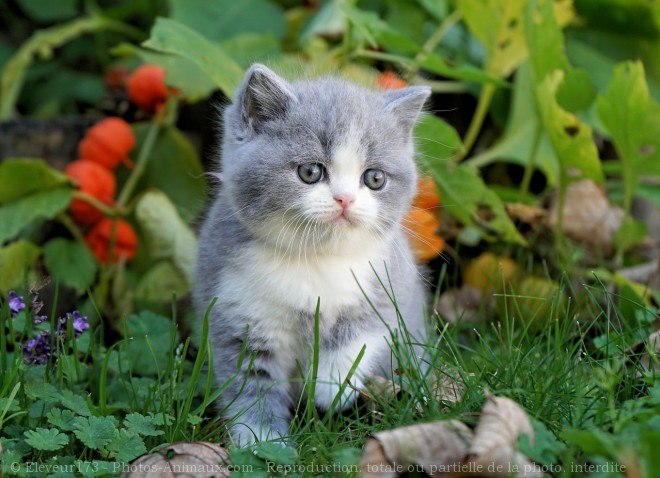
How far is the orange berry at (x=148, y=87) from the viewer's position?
3324 mm

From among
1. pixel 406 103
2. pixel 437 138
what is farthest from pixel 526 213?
pixel 406 103

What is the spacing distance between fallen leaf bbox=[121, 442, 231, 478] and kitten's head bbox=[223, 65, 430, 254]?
22.6 inches

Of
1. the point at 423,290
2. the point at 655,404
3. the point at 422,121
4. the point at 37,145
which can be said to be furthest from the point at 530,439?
the point at 37,145

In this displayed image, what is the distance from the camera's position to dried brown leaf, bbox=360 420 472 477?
1.56 m

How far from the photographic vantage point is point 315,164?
2.03 meters

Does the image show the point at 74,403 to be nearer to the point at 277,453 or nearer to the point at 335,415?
the point at 277,453

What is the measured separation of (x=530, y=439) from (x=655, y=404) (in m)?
0.34

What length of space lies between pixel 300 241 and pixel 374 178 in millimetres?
268

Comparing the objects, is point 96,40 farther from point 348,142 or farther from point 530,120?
point 348,142

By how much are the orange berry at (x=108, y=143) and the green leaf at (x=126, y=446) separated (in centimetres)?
167

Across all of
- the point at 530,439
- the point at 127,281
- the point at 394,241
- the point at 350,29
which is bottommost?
the point at 127,281

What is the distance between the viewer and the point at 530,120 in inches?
134

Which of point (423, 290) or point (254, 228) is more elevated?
point (254, 228)

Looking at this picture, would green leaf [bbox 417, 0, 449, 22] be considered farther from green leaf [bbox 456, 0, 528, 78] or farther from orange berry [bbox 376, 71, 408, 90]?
orange berry [bbox 376, 71, 408, 90]
